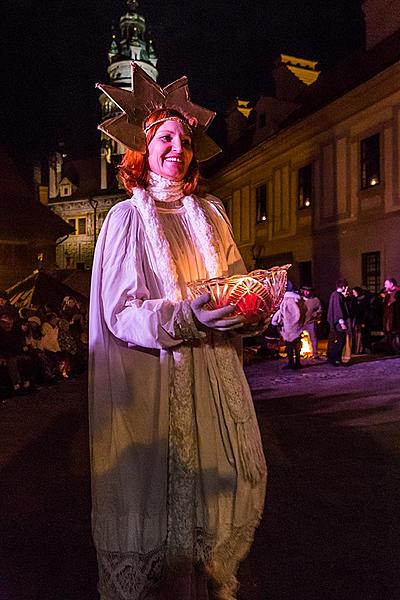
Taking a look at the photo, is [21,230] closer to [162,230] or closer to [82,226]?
[162,230]

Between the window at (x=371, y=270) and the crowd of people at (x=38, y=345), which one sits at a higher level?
the window at (x=371, y=270)

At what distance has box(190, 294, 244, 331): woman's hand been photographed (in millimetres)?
2035

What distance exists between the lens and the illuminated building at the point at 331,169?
18672 millimetres

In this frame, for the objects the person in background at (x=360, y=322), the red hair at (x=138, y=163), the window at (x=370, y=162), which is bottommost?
the person in background at (x=360, y=322)

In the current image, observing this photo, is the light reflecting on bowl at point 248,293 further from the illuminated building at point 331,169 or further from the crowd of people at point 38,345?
the illuminated building at point 331,169

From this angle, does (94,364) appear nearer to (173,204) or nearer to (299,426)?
(173,204)

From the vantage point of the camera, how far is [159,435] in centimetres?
232

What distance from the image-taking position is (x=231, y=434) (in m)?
2.39

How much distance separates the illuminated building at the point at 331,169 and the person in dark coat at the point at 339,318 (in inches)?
245

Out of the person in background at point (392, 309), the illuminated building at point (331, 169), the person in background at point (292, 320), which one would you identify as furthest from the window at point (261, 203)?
the person in background at point (292, 320)

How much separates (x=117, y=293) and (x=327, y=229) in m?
20.3

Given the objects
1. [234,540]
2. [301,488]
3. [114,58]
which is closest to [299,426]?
[301,488]

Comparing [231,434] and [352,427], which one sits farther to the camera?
[352,427]

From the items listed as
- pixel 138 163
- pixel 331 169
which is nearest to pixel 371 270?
pixel 331 169
